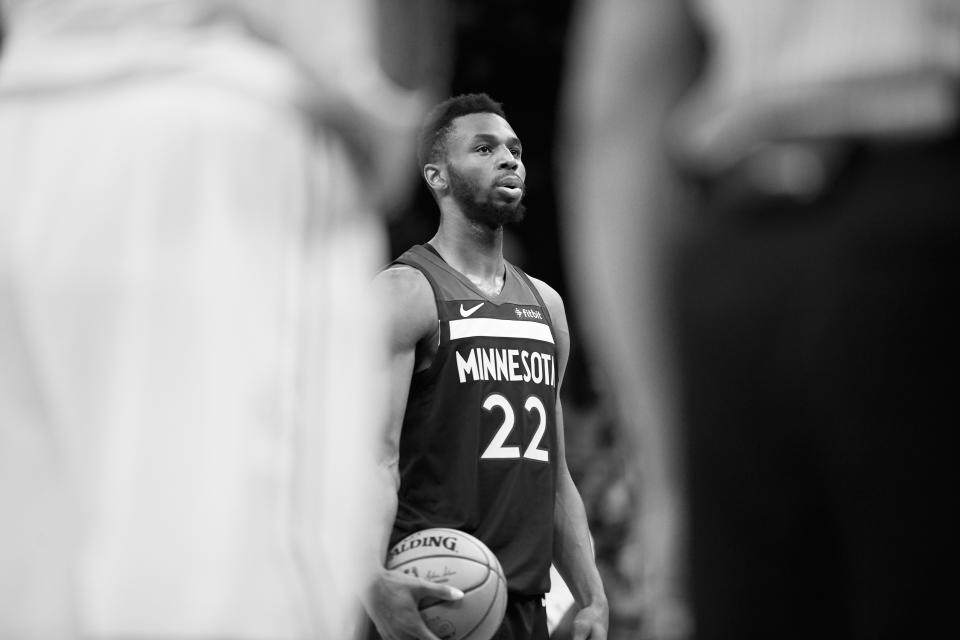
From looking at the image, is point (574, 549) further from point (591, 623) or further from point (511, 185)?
point (511, 185)

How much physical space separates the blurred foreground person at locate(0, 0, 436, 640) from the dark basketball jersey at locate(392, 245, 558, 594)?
1913 mm

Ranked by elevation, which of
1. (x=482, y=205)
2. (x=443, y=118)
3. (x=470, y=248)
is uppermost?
(x=443, y=118)

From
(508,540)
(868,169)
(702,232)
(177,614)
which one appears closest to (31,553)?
(177,614)

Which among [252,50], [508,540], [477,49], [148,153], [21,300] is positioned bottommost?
[508,540]

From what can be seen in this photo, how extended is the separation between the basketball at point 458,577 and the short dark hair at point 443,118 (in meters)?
1.13

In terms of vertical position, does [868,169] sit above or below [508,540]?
above

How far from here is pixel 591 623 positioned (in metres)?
4.58

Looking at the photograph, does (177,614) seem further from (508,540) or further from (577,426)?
(577,426)

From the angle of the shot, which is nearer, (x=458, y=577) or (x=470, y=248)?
(x=458, y=577)

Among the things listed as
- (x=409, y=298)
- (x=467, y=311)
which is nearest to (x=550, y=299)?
(x=467, y=311)

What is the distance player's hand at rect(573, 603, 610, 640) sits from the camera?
180 inches

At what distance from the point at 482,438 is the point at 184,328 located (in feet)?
7.07

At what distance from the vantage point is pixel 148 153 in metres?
2.28

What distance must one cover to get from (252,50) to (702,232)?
739mm
